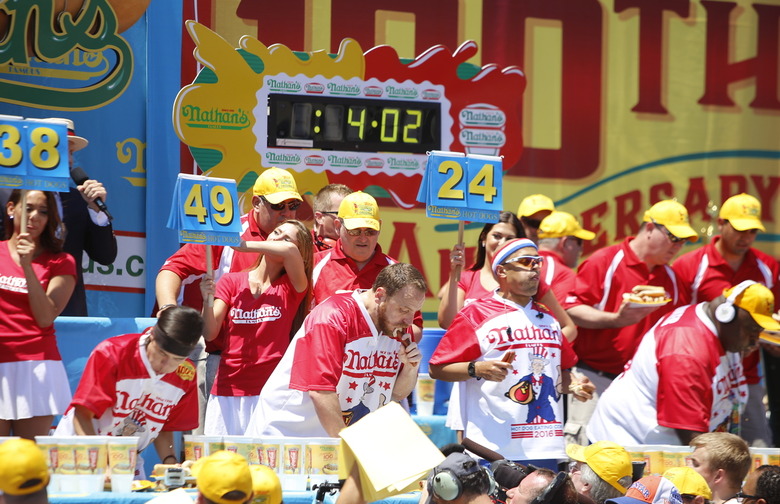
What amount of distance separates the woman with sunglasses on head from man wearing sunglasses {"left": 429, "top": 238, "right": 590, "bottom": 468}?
1.38ft

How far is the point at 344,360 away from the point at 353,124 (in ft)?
9.94

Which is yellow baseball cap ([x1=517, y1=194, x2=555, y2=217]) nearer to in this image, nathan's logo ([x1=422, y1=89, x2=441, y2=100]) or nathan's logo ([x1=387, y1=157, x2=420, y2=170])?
nathan's logo ([x1=387, y1=157, x2=420, y2=170])

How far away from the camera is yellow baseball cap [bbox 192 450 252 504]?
129 inches

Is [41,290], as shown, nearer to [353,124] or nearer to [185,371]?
[185,371]

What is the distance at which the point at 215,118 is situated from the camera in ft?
23.5

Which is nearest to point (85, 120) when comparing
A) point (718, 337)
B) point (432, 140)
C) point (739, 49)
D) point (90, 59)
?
point (90, 59)

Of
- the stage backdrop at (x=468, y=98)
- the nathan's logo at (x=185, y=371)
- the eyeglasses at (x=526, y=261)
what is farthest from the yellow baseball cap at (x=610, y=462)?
the stage backdrop at (x=468, y=98)

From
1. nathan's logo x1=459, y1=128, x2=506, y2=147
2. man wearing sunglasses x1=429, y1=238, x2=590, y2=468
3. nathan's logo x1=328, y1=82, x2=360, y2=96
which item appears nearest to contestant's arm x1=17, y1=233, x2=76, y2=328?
man wearing sunglasses x1=429, y1=238, x2=590, y2=468

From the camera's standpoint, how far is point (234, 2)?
7.47 meters

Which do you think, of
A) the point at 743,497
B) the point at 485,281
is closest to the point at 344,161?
the point at 485,281

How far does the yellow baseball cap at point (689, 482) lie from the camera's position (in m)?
4.39

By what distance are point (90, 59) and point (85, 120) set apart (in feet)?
1.29

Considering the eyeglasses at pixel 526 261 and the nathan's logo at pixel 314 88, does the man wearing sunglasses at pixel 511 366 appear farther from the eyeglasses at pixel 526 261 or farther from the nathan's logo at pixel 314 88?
the nathan's logo at pixel 314 88

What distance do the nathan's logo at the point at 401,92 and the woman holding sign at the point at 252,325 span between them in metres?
2.27
